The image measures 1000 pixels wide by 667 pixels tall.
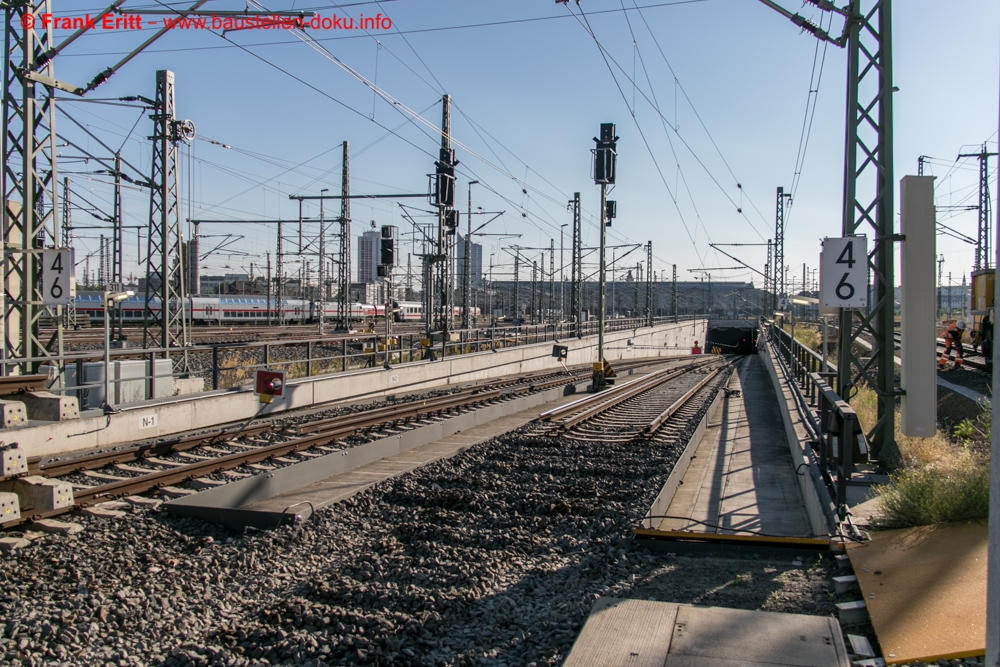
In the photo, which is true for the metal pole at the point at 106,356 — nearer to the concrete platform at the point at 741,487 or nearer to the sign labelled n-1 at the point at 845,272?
the concrete platform at the point at 741,487

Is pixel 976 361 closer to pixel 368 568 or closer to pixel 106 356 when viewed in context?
pixel 368 568

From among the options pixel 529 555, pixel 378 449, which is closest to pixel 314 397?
pixel 378 449

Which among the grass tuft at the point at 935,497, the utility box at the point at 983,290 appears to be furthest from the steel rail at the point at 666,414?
the utility box at the point at 983,290

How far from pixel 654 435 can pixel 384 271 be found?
11.2 metres

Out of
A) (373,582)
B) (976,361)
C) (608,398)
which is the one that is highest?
(976,361)

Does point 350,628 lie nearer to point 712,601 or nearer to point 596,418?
point 712,601

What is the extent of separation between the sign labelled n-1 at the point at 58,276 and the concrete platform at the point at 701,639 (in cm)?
1069

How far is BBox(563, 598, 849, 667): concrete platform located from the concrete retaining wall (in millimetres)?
9578

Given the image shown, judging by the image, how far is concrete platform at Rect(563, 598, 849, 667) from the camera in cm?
422

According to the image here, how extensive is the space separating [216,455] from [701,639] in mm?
8875

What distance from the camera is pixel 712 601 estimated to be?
5.37 meters

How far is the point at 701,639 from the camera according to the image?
4492mm

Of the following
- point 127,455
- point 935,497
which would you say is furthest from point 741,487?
point 127,455

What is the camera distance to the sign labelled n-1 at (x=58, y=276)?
11812 mm
